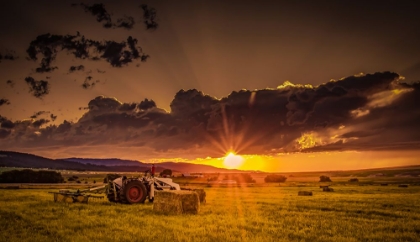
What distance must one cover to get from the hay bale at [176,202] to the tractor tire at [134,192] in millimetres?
3783

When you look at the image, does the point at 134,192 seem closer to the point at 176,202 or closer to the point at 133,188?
the point at 133,188

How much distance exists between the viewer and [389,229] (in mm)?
12344

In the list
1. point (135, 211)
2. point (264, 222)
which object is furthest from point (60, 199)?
point (264, 222)

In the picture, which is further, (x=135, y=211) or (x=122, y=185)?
(x=122, y=185)

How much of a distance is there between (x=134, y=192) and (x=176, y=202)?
5094 mm

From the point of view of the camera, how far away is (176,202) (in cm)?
1622

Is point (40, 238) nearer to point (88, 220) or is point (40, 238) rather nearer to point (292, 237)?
point (88, 220)

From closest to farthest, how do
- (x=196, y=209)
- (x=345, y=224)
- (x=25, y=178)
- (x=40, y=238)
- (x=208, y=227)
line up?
(x=40, y=238), (x=208, y=227), (x=345, y=224), (x=196, y=209), (x=25, y=178)

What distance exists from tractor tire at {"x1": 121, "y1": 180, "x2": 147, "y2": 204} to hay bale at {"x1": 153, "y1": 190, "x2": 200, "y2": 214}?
3.78 meters

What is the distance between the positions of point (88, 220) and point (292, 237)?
8260mm

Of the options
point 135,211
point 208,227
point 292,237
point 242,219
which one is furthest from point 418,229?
point 135,211

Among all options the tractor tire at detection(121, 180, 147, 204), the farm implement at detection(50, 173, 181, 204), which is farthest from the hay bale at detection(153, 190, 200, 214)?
the farm implement at detection(50, 173, 181, 204)

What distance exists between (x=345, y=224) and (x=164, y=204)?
8.47m

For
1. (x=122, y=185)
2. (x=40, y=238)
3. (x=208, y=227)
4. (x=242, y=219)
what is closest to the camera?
(x=40, y=238)
